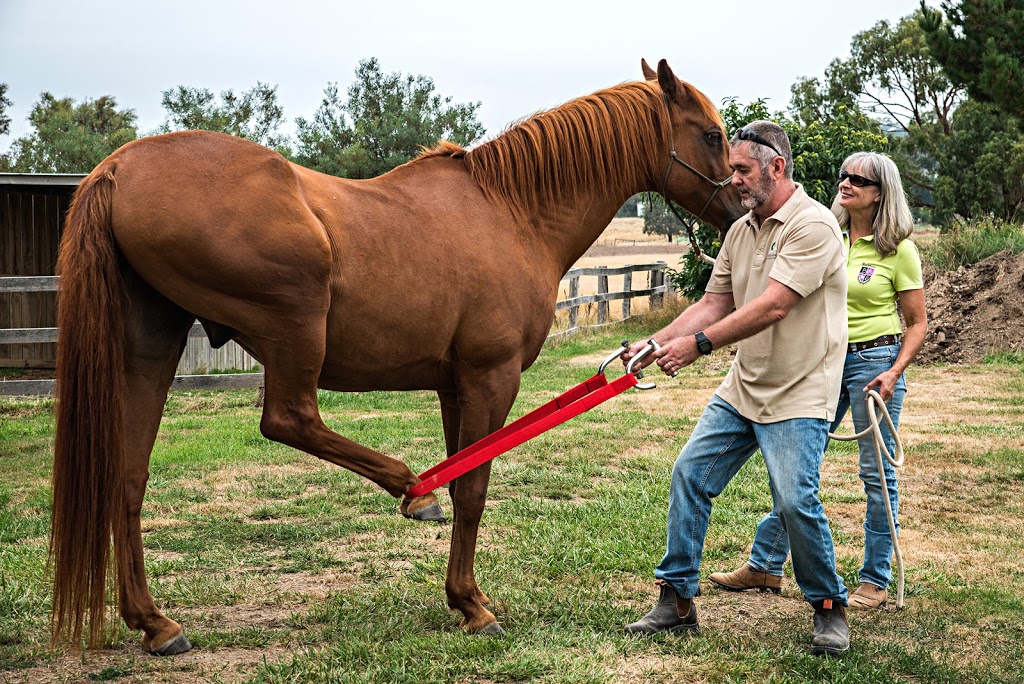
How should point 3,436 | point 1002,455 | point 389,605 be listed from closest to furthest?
point 389,605 < point 1002,455 < point 3,436

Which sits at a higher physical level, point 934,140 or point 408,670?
point 934,140

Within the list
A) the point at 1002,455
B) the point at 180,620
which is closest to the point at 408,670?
the point at 180,620

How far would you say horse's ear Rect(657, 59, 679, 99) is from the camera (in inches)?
161

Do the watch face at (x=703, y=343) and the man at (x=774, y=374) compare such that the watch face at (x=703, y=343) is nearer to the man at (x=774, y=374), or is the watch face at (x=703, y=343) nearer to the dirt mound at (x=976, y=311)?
the man at (x=774, y=374)

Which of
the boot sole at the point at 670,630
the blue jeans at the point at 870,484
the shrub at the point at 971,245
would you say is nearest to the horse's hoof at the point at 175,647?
the boot sole at the point at 670,630

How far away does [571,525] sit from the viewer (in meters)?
5.41

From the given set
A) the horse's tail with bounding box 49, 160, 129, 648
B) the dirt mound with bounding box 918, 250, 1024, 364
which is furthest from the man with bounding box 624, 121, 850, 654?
the dirt mound with bounding box 918, 250, 1024, 364

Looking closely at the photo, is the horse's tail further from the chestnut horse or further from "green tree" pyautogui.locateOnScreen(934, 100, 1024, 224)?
"green tree" pyautogui.locateOnScreen(934, 100, 1024, 224)

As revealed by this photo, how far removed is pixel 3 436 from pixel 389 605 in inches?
234

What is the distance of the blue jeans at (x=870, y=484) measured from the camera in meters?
4.29

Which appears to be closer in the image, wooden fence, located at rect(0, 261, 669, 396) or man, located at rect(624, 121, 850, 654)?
man, located at rect(624, 121, 850, 654)

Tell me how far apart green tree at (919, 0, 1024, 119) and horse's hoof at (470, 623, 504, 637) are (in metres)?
10.0

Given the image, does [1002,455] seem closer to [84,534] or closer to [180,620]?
[180,620]

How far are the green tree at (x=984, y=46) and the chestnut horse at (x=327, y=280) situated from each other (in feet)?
27.3
